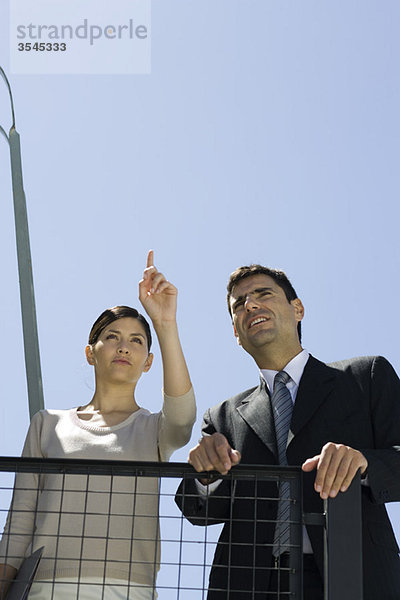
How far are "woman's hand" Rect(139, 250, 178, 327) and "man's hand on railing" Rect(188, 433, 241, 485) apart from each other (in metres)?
0.88

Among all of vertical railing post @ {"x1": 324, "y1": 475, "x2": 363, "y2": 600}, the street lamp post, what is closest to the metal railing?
vertical railing post @ {"x1": 324, "y1": 475, "x2": 363, "y2": 600}

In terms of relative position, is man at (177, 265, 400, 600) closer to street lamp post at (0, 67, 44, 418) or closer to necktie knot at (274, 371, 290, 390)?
necktie knot at (274, 371, 290, 390)

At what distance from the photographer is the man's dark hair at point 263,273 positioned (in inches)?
179

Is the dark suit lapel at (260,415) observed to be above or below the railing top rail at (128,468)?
above

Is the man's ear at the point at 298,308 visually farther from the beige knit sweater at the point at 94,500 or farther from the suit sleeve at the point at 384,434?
the beige knit sweater at the point at 94,500

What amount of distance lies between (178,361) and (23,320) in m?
3.06

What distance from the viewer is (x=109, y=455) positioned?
3740 mm

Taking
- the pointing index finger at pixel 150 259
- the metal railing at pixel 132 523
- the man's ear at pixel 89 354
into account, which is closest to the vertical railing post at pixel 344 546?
the metal railing at pixel 132 523

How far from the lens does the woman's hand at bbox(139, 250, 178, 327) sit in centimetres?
388

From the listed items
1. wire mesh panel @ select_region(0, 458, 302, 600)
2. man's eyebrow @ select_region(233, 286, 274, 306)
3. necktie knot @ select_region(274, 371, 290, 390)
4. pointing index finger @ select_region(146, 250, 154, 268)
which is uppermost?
pointing index finger @ select_region(146, 250, 154, 268)

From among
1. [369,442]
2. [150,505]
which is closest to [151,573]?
[150,505]

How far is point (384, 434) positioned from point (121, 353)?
126cm

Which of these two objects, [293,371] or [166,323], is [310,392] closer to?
[293,371]

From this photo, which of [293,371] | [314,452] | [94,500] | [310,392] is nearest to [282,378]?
[293,371]
